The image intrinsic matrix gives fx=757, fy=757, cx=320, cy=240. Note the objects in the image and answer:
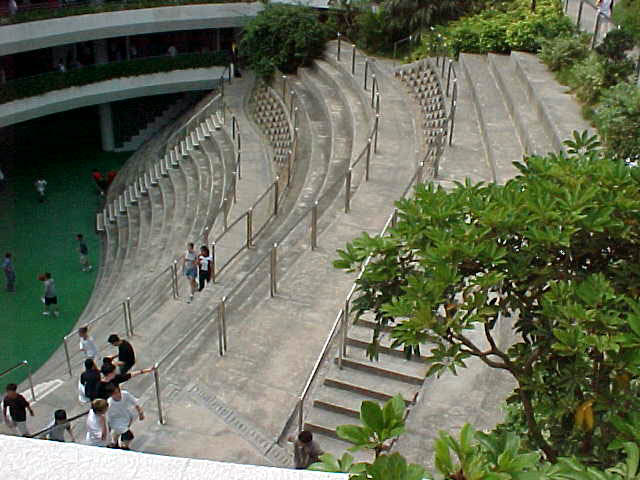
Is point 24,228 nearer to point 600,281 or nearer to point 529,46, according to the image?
point 529,46

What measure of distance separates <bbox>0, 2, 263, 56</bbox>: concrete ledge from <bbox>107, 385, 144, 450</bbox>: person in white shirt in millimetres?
15989

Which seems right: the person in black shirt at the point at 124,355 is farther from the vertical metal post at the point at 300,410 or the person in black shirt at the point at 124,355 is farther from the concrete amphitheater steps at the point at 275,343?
the vertical metal post at the point at 300,410

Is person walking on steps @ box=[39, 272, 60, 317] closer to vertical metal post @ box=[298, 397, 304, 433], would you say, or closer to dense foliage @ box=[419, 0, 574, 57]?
vertical metal post @ box=[298, 397, 304, 433]

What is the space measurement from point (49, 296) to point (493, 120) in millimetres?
9278

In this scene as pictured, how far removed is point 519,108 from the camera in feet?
44.2

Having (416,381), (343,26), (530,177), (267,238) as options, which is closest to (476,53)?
(343,26)

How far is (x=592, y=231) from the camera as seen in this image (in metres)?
4.31

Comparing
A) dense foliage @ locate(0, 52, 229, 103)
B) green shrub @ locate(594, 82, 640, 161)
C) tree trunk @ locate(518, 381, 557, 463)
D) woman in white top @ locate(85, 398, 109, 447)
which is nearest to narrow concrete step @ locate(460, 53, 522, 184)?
green shrub @ locate(594, 82, 640, 161)

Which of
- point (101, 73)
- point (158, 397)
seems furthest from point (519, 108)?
point (101, 73)

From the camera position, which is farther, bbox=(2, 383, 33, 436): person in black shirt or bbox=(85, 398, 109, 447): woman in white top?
bbox=(2, 383, 33, 436): person in black shirt

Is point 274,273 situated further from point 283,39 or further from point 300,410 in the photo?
point 283,39

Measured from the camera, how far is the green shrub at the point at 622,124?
9859mm

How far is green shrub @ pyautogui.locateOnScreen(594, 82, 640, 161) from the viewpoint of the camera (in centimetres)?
986

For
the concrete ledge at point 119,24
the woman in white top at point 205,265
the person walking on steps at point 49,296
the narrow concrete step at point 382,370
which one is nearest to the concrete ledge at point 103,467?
the narrow concrete step at point 382,370
